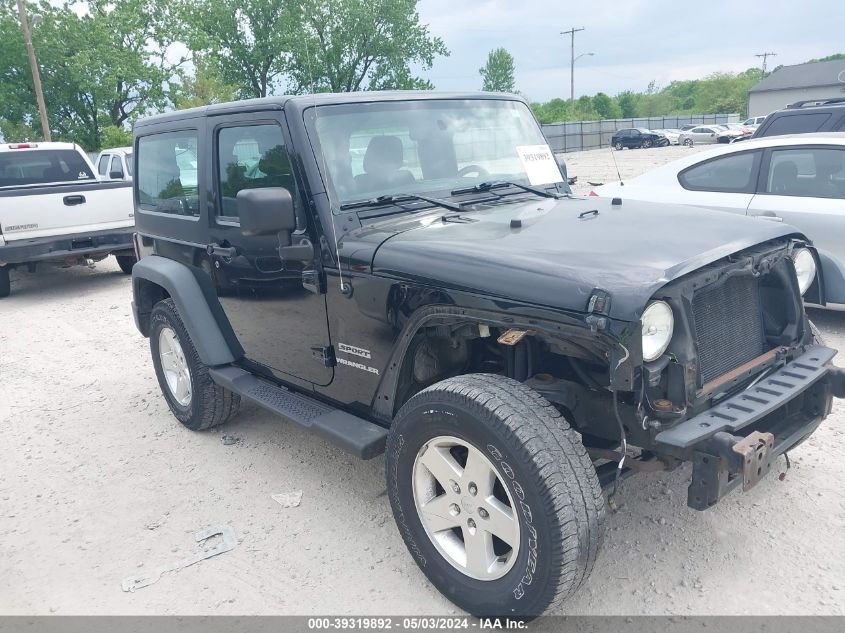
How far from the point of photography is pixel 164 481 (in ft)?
13.7

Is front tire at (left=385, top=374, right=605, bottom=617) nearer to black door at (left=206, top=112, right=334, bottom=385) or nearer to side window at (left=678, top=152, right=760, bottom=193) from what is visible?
black door at (left=206, top=112, right=334, bottom=385)

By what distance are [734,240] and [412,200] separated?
4.97ft

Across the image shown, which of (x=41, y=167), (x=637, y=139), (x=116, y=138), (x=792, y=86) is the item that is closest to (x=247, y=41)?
(x=116, y=138)

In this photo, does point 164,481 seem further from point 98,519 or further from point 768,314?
point 768,314

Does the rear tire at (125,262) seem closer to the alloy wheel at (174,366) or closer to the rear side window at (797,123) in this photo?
the alloy wheel at (174,366)

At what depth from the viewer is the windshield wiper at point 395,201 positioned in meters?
3.39

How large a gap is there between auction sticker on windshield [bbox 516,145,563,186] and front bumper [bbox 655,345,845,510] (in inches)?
67.2

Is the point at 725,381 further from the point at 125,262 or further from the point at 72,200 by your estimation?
the point at 125,262

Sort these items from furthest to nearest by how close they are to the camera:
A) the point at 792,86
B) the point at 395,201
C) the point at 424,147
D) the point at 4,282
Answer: the point at 792,86
the point at 4,282
the point at 424,147
the point at 395,201

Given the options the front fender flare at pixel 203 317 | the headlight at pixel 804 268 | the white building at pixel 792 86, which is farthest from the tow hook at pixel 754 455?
the white building at pixel 792 86

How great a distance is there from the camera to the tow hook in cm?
234

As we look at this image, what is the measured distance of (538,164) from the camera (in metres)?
4.16

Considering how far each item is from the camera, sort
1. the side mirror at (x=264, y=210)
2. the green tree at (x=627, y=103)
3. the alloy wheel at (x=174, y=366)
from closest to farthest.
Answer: the side mirror at (x=264, y=210), the alloy wheel at (x=174, y=366), the green tree at (x=627, y=103)

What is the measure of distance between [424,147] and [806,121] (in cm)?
684
